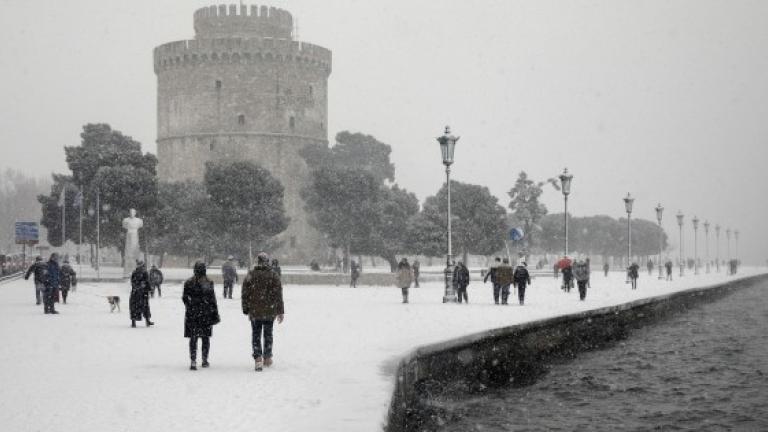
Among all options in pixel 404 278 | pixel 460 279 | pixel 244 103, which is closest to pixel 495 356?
pixel 404 278

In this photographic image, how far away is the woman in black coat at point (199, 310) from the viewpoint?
11.4 meters

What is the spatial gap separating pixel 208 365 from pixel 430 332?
16.4 ft

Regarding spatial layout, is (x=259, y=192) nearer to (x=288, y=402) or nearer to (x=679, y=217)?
(x=679, y=217)

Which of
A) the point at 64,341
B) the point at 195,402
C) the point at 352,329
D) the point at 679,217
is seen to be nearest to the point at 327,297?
the point at 352,329

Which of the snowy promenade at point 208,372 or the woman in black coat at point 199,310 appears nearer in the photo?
the snowy promenade at point 208,372

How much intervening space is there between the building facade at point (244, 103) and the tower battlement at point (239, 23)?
0.27 ft

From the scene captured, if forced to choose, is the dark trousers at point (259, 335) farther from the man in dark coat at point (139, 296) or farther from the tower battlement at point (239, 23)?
the tower battlement at point (239, 23)

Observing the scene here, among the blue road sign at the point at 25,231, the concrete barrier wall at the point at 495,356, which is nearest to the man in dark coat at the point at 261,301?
the concrete barrier wall at the point at 495,356

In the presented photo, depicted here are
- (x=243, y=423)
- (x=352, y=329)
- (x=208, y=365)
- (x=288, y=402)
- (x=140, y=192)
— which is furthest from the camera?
(x=140, y=192)

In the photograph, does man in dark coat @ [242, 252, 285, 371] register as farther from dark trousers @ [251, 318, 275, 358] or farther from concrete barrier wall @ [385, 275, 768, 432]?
concrete barrier wall @ [385, 275, 768, 432]

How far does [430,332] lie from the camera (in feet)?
51.6

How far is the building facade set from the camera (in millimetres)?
78562

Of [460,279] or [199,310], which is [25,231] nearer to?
[460,279]

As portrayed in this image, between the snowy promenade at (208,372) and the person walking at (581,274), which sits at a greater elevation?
the person walking at (581,274)
